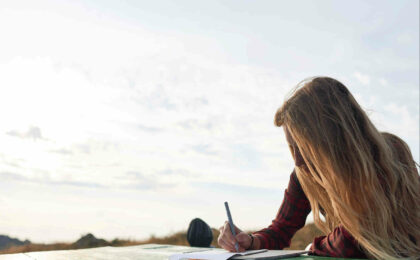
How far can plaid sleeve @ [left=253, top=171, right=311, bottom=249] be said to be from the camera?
228 cm

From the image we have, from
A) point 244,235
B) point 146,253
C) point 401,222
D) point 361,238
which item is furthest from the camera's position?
point 146,253

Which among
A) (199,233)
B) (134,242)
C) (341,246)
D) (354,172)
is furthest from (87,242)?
(354,172)

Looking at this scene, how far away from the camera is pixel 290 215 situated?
7.50ft

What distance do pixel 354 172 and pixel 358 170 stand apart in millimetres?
22

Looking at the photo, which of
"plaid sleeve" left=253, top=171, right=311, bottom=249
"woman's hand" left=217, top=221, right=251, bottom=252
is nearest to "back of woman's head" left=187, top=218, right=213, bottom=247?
"plaid sleeve" left=253, top=171, right=311, bottom=249

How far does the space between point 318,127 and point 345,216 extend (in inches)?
13.4

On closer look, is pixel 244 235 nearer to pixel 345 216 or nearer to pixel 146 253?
pixel 345 216

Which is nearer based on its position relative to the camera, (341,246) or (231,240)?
(341,246)

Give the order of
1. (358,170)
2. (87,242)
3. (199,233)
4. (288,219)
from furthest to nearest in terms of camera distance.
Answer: (87,242)
(199,233)
(288,219)
(358,170)

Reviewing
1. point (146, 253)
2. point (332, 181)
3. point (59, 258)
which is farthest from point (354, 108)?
point (59, 258)

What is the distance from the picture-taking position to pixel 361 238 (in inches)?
62.0

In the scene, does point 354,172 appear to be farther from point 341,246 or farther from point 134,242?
point 134,242

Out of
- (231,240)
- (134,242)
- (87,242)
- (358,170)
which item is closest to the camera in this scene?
(358,170)

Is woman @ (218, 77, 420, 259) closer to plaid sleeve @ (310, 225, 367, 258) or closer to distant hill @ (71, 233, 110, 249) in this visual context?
plaid sleeve @ (310, 225, 367, 258)
